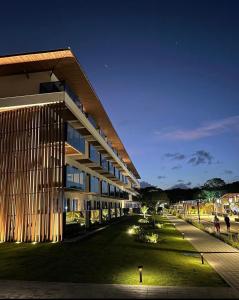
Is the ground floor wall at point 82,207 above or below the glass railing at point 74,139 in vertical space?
below

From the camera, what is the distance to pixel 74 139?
27.3 m

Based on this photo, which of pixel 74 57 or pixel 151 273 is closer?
pixel 151 273

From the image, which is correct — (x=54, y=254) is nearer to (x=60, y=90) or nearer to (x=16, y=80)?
(x=60, y=90)

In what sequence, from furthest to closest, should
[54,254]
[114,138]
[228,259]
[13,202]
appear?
[114,138] → [13,202] → [54,254] → [228,259]

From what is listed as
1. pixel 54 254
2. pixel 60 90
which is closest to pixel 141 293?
pixel 54 254

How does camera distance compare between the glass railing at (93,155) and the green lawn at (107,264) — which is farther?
the glass railing at (93,155)

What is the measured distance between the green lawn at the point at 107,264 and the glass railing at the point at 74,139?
895 cm

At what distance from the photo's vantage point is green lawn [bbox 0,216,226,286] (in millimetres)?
11758

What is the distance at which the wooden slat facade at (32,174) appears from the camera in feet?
74.5

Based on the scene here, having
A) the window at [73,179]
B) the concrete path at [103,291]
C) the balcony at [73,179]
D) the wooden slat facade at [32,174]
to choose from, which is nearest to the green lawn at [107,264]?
the concrete path at [103,291]

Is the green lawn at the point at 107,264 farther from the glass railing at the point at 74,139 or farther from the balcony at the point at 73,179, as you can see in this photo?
the glass railing at the point at 74,139

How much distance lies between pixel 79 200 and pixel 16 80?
13.5m

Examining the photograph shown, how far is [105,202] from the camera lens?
1924 inches

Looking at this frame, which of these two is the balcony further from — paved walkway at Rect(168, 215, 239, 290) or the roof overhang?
paved walkway at Rect(168, 215, 239, 290)
